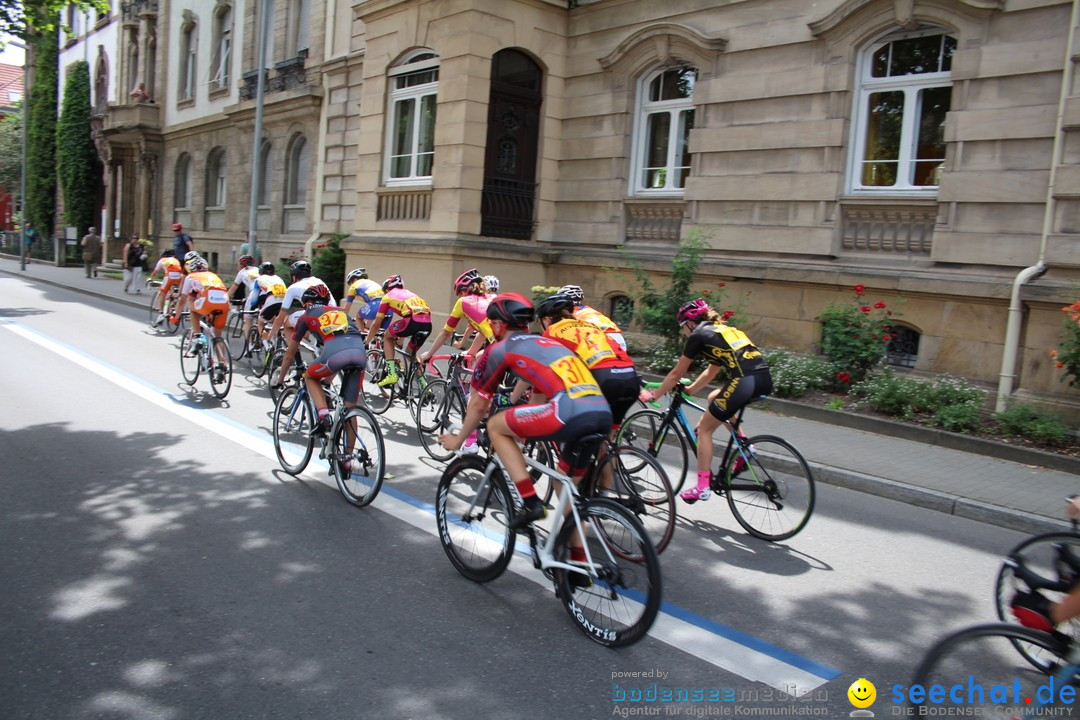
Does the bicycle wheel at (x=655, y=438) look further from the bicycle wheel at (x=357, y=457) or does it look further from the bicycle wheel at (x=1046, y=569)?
the bicycle wheel at (x=1046, y=569)

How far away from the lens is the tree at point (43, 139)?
44531 mm

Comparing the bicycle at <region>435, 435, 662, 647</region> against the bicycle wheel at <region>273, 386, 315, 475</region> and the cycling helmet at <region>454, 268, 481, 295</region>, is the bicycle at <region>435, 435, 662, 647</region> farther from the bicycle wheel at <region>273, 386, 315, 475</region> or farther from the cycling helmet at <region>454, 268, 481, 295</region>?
the cycling helmet at <region>454, 268, 481, 295</region>

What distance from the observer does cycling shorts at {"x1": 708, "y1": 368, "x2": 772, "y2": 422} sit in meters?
6.49

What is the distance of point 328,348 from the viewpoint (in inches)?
279

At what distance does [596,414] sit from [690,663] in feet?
4.48

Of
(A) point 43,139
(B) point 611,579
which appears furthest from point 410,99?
(A) point 43,139

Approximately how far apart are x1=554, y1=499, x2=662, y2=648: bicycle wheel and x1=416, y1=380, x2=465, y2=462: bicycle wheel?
4.12m

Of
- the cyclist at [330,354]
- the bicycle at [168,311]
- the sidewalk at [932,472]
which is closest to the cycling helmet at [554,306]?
the cyclist at [330,354]

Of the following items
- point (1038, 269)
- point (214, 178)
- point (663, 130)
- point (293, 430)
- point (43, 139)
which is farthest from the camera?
point (43, 139)

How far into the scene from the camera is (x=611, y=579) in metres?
4.33

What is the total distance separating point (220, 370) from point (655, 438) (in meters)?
5.98

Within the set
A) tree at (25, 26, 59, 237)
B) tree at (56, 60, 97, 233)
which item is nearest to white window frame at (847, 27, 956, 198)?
tree at (56, 60, 97, 233)

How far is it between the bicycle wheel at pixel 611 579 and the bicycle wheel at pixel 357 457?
2331mm

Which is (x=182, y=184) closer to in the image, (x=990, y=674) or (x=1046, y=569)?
(x=1046, y=569)
